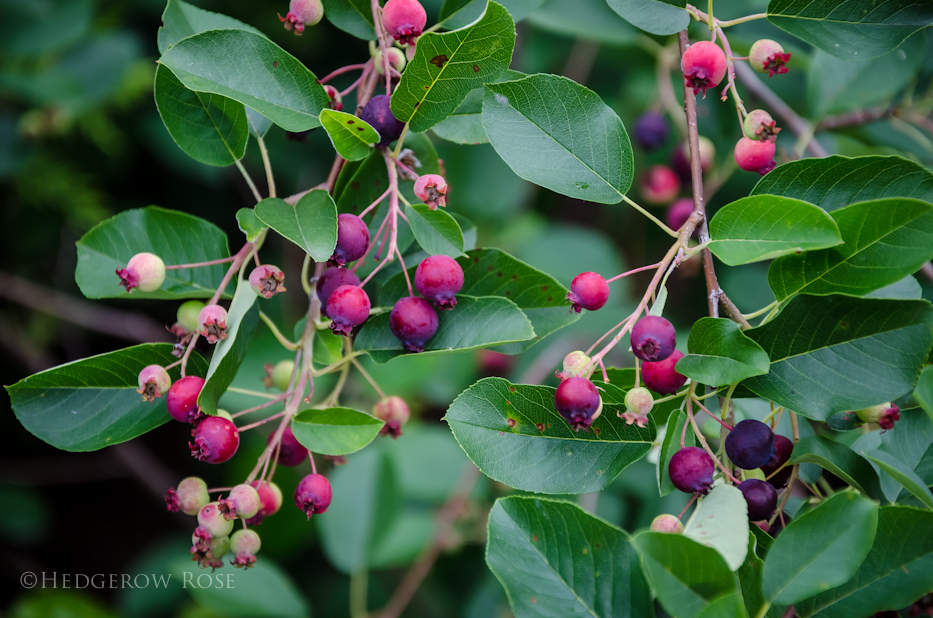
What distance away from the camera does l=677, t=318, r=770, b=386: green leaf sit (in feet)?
2.30

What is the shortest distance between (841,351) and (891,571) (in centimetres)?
25

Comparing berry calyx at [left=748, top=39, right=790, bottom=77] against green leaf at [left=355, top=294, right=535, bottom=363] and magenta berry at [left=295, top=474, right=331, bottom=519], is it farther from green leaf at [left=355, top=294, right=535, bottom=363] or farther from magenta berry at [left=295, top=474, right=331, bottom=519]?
magenta berry at [left=295, top=474, right=331, bottom=519]

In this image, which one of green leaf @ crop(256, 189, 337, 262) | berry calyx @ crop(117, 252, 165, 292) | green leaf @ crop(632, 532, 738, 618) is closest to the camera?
green leaf @ crop(632, 532, 738, 618)

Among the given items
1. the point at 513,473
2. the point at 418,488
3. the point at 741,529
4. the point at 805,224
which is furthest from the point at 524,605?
the point at 418,488

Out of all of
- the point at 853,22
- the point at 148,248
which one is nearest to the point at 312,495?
the point at 148,248

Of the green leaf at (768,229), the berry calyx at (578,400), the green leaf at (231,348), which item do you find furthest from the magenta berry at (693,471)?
the green leaf at (231,348)

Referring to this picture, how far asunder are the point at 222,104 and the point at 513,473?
0.63 m

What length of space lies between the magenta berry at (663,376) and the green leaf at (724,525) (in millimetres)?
127

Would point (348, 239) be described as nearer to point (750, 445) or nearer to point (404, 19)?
point (404, 19)

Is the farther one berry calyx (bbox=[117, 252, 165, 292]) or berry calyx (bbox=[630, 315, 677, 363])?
berry calyx (bbox=[117, 252, 165, 292])

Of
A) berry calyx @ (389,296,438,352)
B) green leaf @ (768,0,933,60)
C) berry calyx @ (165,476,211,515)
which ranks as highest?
green leaf @ (768,0,933,60)

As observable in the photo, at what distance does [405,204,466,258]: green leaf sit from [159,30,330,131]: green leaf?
0.18 meters

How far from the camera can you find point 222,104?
890 mm

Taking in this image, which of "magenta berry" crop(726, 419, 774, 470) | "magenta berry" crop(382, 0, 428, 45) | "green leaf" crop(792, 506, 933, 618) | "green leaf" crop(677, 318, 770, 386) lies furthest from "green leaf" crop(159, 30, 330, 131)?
"green leaf" crop(792, 506, 933, 618)
